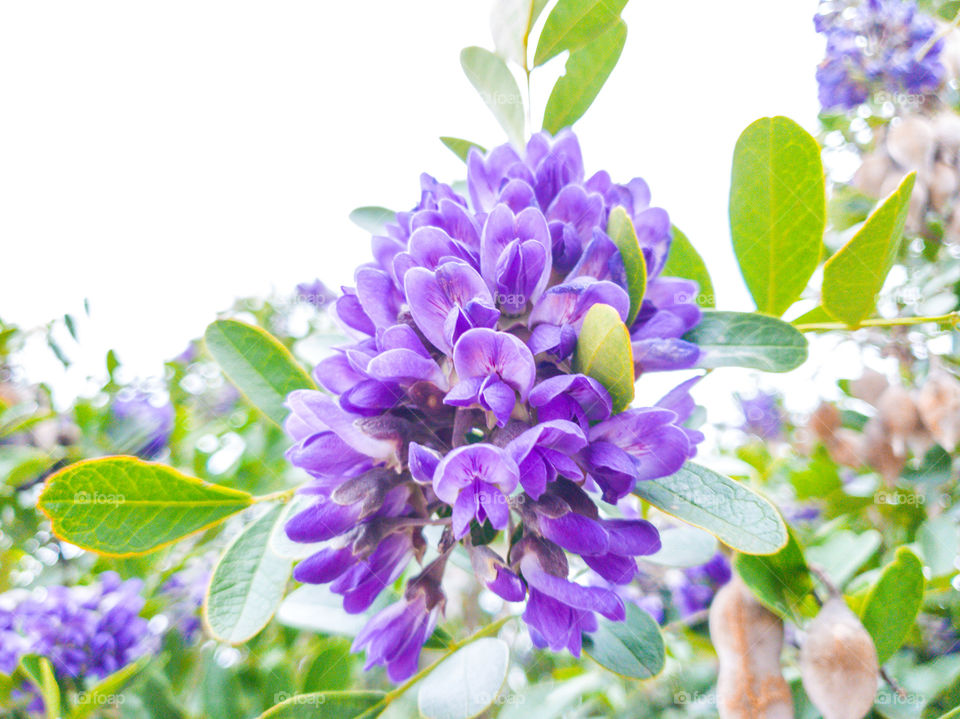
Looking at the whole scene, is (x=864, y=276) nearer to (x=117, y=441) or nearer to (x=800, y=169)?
(x=800, y=169)

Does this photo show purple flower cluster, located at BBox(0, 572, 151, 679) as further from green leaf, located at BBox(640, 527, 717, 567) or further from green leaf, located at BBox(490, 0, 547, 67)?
green leaf, located at BBox(490, 0, 547, 67)

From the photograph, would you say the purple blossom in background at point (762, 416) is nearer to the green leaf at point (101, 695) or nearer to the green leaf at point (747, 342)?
the green leaf at point (747, 342)

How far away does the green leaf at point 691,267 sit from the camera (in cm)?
100

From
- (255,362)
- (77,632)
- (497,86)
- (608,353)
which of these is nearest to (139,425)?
(77,632)

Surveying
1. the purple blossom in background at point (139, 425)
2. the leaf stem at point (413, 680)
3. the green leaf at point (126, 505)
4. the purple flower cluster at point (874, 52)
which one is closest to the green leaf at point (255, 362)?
the green leaf at point (126, 505)

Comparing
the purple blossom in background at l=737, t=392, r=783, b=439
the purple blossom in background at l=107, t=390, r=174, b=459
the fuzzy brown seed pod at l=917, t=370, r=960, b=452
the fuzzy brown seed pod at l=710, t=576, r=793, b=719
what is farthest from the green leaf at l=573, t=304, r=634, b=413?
the purple blossom in background at l=737, t=392, r=783, b=439

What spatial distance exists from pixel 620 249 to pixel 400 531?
451 mm

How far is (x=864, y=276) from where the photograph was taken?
84 centimetres

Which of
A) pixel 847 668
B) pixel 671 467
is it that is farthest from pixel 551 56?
pixel 847 668

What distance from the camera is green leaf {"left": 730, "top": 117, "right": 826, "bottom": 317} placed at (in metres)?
0.82

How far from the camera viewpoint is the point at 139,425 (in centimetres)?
194

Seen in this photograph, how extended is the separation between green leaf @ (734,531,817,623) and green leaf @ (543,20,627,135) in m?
0.75

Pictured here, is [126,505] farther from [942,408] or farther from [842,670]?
[942,408]

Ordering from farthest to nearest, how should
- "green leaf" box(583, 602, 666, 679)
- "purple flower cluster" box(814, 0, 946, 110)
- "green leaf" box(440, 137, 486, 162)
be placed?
"purple flower cluster" box(814, 0, 946, 110)
"green leaf" box(440, 137, 486, 162)
"green leaf" box(583, 602, 666, 679)
